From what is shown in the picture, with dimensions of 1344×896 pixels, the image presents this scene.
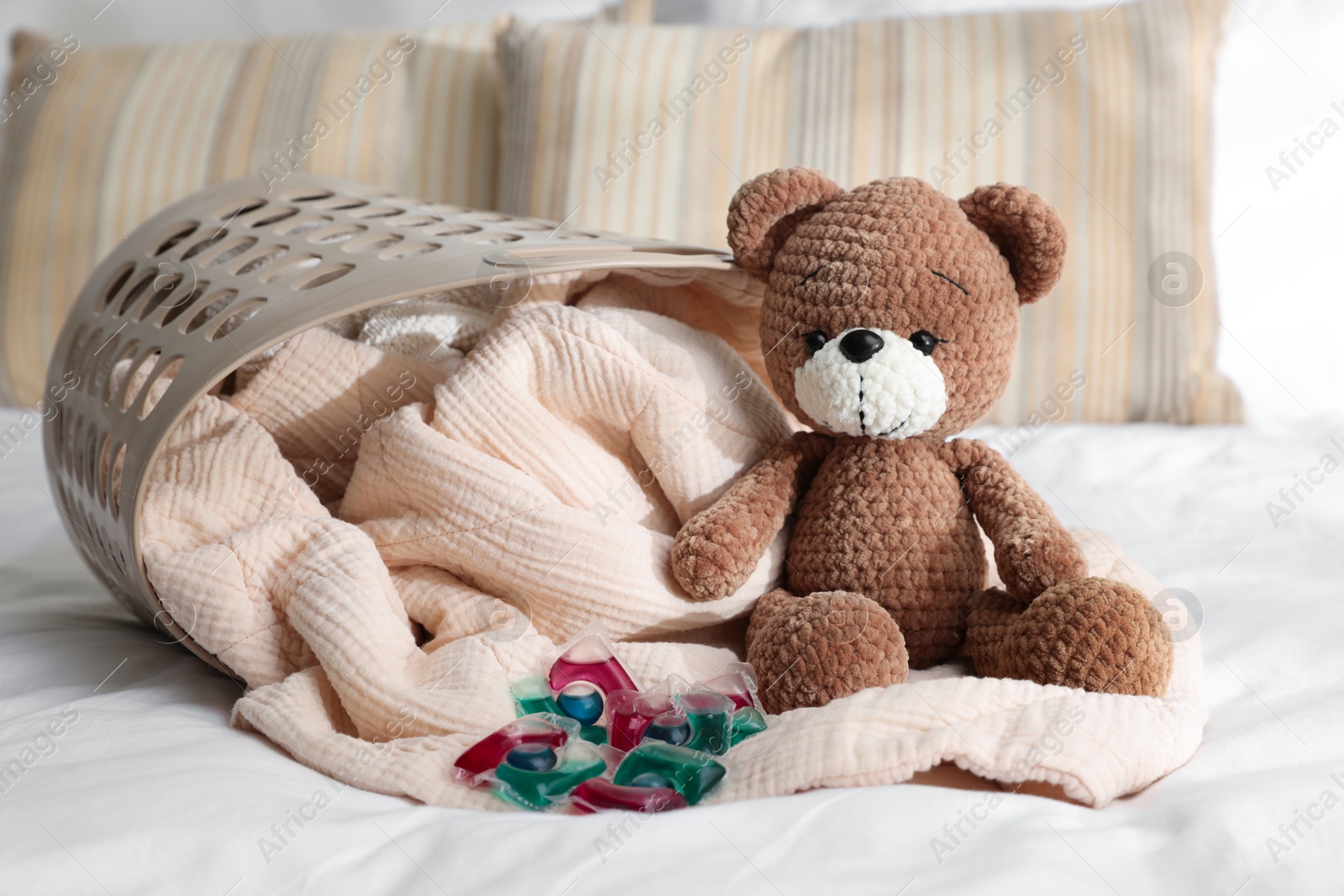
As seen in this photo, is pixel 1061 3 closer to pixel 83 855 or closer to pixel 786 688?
pixel 786 688

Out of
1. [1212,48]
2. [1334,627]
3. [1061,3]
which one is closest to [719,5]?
[1061,3]

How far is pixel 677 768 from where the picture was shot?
547mm

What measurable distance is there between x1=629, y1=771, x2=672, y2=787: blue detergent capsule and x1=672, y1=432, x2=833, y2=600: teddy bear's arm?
0.59 feet

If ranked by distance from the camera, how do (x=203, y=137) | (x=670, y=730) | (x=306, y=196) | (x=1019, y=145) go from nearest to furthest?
(x=670, y=730), (x=306, y=196), (x=1019, y=145), (x=203, y=137)

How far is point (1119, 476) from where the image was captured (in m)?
1.19

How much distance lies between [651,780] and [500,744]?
0.28ft

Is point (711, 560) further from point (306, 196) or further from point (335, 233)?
point (306, 196)

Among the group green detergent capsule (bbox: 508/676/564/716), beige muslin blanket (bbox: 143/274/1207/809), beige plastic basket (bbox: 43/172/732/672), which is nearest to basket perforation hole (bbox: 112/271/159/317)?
beige plastic basket (bbox: 43/172/732/672)

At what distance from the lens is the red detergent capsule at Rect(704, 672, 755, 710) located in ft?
2.16

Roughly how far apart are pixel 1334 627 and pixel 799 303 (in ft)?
1.53

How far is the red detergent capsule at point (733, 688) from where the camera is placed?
0.66 m

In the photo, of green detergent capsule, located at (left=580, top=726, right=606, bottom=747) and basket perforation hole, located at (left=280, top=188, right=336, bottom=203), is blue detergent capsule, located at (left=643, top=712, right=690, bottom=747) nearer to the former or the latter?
green detergent capsule, located at (left=580, top=726, right=606, bottom=747)

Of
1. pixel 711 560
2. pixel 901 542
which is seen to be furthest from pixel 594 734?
pixel 901 542

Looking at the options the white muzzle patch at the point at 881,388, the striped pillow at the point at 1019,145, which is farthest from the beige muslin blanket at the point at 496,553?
the striped pillow at the point at 1019,145
